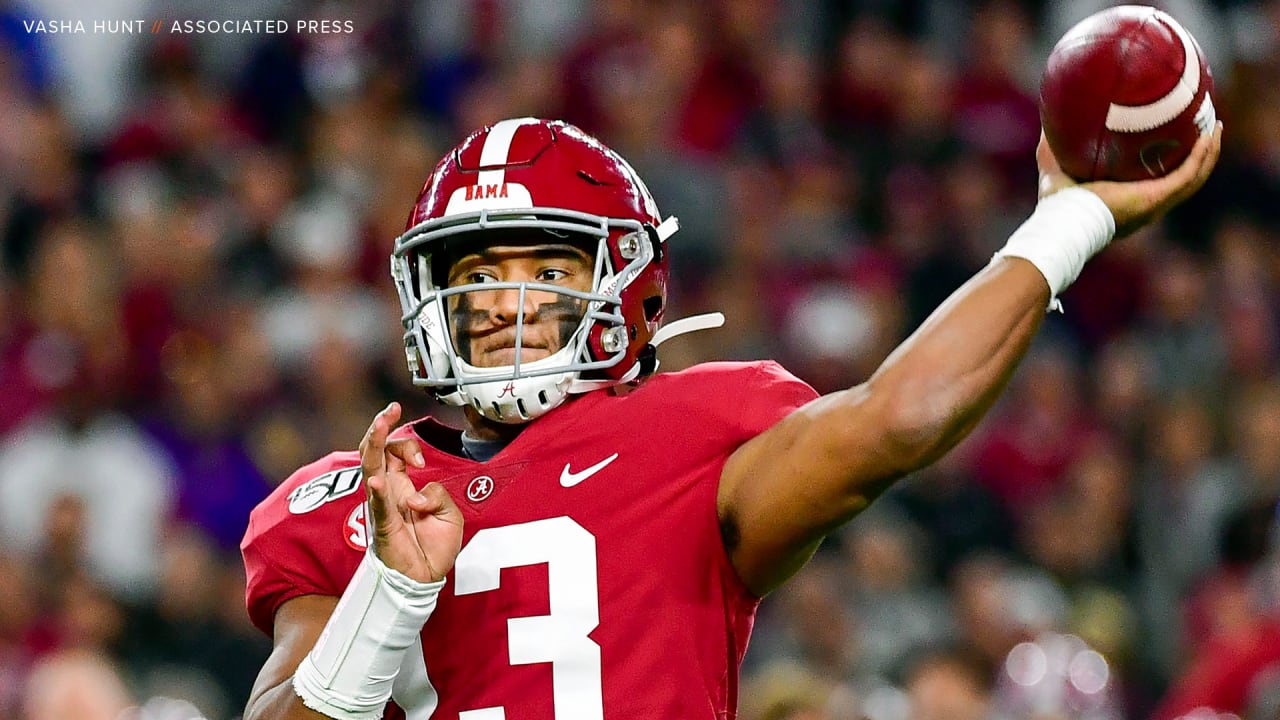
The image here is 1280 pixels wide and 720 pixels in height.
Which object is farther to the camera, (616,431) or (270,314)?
(270,314)

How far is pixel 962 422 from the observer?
81.3 inches

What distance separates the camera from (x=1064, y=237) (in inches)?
82.8

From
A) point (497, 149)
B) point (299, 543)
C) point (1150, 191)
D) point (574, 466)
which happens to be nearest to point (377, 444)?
point (574, 466)

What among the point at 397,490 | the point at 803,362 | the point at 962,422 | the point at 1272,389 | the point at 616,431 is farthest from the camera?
the point at 803,362

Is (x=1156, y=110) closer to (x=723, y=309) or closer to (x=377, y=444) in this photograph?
(x=377, y=444)

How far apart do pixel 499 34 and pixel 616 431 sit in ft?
Answer: 19.1

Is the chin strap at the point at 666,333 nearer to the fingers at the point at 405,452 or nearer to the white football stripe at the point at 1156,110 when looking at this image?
the fingers at the point at 405,452

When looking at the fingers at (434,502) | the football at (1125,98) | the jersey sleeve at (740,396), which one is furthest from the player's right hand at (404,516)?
the football at (1125,98)

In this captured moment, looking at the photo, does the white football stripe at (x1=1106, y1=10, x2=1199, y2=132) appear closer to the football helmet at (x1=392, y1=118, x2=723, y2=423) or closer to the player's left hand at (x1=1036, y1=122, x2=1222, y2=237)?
the player's left hand at (x1=1036, y1=122, x2=1222, y2=237)

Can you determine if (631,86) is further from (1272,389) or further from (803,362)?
(1272,389)

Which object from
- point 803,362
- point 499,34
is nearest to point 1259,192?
point 803,362

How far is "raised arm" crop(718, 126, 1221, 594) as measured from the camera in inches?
81.2

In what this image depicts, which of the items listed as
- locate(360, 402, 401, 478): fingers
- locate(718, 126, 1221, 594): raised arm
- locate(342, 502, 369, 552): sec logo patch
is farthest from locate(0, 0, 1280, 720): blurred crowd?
locate(360, 402, 401, 478): fingers

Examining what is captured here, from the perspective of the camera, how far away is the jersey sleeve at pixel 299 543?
101 inches
